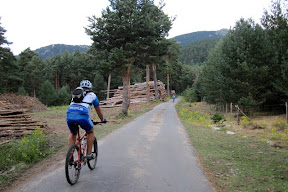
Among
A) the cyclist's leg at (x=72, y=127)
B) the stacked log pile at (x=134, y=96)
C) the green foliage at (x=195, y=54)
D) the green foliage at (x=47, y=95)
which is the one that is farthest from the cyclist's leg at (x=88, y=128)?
the green foliage at (x=195, y=54)

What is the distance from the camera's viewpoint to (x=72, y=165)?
4164 mm

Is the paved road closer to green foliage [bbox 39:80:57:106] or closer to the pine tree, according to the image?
the pine tree

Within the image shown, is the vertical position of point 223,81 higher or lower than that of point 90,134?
higher

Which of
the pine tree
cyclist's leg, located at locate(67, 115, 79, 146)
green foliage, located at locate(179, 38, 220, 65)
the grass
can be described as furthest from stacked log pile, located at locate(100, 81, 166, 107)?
green foliage, located at locate(179, 38, 220, 65)

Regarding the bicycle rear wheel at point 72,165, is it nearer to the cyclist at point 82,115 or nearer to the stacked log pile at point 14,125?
Result: the cyclist at point 82,115

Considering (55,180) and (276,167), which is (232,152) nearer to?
(276,167)

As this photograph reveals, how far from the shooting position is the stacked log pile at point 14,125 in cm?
891

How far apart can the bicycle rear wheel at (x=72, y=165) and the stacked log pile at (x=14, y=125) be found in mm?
5673

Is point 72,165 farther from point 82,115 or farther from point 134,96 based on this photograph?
point 134,96

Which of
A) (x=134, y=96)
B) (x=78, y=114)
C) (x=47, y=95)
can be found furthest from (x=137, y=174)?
(x=47, y=95)

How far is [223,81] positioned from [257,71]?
321 centimetres

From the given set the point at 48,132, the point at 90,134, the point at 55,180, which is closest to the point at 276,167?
the point at 90,134

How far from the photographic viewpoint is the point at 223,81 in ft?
67.8

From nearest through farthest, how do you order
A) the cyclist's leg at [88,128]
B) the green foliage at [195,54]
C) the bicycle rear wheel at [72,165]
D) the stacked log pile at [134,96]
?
the bicycle rear wheel at [72,165] → the cyclist's leg at [88,128] → the stacked log pile at [134,96] → the green foliage at [195,54]
